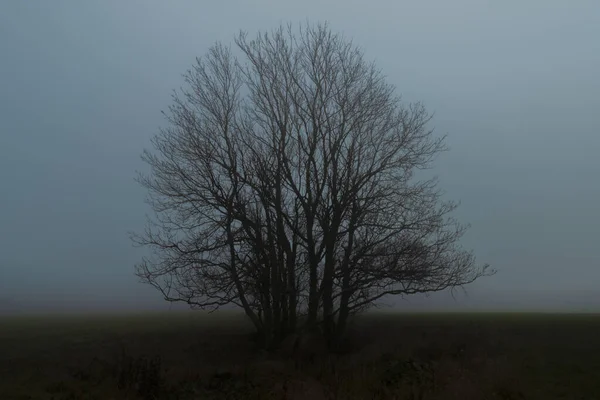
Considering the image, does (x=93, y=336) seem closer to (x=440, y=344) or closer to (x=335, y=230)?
(x=335, y=230)

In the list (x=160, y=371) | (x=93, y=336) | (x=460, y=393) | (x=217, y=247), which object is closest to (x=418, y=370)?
(x=460, y=393)

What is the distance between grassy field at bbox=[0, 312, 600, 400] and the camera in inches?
579

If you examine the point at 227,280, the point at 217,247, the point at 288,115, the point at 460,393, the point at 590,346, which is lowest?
the point at 460,393

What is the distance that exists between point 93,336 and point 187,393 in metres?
10.8

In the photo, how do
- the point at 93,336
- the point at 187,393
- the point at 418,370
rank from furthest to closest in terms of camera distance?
1. the point at 93,336
2. the point at 418,370
3. the point at 187,393

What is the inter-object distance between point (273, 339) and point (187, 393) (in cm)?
730

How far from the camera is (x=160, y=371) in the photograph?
55.6 feet

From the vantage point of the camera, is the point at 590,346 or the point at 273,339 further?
the point at 273,339

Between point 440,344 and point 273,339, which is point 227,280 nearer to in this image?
point 273,339

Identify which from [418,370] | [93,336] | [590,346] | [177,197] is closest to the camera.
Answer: [418,370]

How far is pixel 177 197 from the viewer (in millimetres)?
22453

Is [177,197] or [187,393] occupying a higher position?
[177,197]

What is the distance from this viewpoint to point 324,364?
19.0 metres

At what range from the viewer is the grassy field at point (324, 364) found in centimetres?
1471
